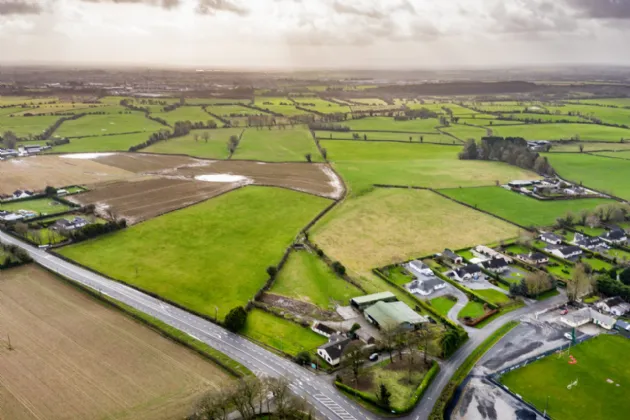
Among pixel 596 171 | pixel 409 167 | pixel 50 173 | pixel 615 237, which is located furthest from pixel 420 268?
pixel 50 173

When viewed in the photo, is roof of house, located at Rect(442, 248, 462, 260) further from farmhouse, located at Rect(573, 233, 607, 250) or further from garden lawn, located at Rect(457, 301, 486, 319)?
farmhouse, located at Rect(573, 233, 607, 250)

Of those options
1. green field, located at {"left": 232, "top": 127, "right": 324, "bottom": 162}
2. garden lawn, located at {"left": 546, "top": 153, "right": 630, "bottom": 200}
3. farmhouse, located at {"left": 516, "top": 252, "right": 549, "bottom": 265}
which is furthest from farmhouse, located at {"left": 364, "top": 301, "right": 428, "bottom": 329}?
green field, located at {"left": 232, "top": 127, "right": 324, "bottom": 162}

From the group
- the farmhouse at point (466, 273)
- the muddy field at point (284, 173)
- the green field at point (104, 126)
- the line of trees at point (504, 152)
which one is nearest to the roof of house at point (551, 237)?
the farmhouse at point (466, 273)

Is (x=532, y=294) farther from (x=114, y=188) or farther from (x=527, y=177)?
(x=114, y=188)

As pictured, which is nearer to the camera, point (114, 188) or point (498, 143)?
point (114, 188)

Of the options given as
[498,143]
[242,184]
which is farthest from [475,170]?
[242,184]

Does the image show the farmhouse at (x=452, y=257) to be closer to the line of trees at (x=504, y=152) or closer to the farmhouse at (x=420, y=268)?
the farmhouse at (x=420, y=268)
